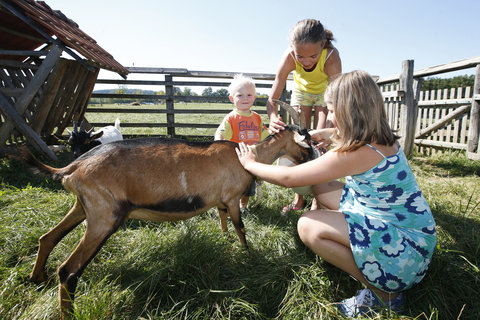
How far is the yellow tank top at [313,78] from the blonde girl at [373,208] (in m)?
1.73

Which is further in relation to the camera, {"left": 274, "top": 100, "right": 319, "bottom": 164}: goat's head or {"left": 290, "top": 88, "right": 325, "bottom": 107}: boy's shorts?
{"left": 290, "top": 88, "right": 325, "bottom": 107}: boy's shorts

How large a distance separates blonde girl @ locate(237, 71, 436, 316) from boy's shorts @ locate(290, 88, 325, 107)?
74.0 inches

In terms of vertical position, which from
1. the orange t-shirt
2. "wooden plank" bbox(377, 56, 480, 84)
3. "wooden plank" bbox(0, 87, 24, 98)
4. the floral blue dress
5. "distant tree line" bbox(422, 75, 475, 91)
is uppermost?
"distant tree line" bbox(422, 75, 475, 91)

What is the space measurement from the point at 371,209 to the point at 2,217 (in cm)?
392

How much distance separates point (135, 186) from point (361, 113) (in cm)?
194

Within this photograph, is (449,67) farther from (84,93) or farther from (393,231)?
(84,93)

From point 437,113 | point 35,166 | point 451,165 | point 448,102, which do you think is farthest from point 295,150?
point 437,113

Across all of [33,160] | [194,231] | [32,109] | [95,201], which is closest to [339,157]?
[194,231]

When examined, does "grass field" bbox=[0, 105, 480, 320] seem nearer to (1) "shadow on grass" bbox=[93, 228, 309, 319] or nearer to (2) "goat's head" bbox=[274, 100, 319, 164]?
(1) "shadow on grass" bbox=[93, 228, 309, 319]

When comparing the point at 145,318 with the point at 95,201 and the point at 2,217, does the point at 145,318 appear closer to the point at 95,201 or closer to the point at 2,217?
the point at 95,201

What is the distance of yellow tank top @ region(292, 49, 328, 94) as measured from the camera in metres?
3.74

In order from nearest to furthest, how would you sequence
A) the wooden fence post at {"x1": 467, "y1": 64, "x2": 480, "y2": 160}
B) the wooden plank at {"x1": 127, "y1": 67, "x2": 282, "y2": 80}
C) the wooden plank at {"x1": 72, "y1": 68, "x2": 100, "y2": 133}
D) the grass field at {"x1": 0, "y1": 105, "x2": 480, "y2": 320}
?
the grass field at {"x1": 0, "y1": 105, "x2": 480, "y2": 320}
the wooden fence post at {"x1": 467, "y1": 64, "x2": 480, "y2": 160}
the wooden plank at {"x1": 72, "y1": 68, "x2": 100, "y2": 133}
the wooden plank at {"x1": 127, "y1": 67, "x2": 282, "y2": 80}

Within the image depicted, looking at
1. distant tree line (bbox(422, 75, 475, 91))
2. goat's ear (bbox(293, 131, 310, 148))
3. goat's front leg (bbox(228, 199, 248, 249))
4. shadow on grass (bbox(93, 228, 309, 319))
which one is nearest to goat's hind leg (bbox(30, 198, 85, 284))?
shadow on grass (bbox(93, 228, 309, 319))

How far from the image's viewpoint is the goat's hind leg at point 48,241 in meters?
2.39
